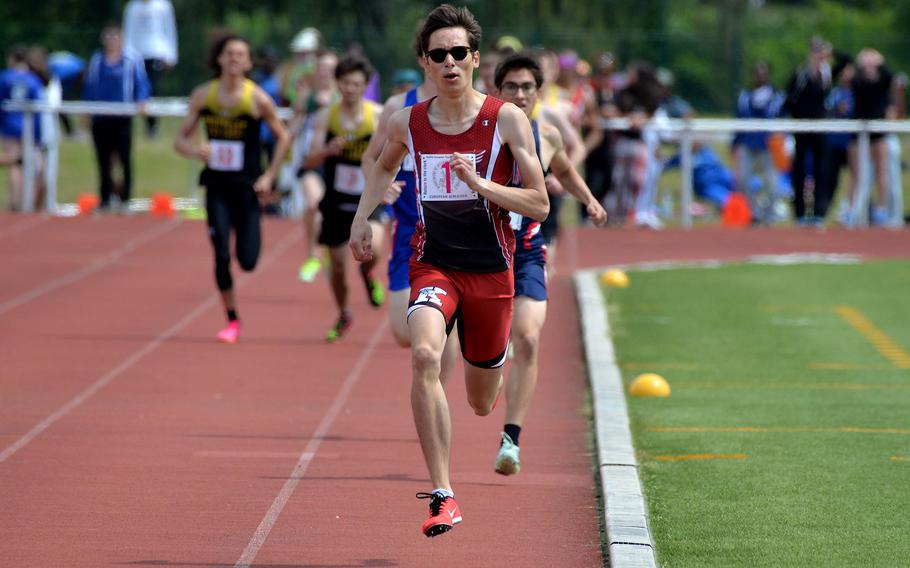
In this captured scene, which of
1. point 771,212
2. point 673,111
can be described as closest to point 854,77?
point 771,212

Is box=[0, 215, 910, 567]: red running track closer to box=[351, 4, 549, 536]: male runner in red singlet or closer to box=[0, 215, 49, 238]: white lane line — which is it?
box=[351, 4, 549, 536]: male runner in red singlet

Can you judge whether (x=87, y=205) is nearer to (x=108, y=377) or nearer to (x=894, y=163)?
(x=894, y=163)

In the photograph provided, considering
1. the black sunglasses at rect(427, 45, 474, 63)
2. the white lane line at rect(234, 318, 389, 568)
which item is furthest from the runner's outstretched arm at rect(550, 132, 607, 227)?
the white lane line at rect(234, 318, 389, 568)

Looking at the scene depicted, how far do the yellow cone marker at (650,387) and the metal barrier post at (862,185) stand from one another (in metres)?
11.8

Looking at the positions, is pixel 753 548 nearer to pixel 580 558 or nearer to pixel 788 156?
pixel 580 558

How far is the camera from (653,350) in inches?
489

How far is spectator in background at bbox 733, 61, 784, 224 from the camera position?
22.7 meters

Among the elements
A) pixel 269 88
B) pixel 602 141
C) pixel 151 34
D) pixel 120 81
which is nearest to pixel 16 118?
pixel 120 81

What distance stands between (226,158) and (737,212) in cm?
1212

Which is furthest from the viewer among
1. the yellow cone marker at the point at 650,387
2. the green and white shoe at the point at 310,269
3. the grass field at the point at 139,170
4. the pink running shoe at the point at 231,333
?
the grass field at the point at 139,170

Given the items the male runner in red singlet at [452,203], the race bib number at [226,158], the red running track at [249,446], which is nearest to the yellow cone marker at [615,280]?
the red running track at [249,446]

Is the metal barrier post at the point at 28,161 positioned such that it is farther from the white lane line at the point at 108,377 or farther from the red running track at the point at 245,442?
the red running track at the point at 245,442

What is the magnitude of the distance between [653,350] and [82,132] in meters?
23.8

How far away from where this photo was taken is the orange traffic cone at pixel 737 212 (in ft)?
75.9
